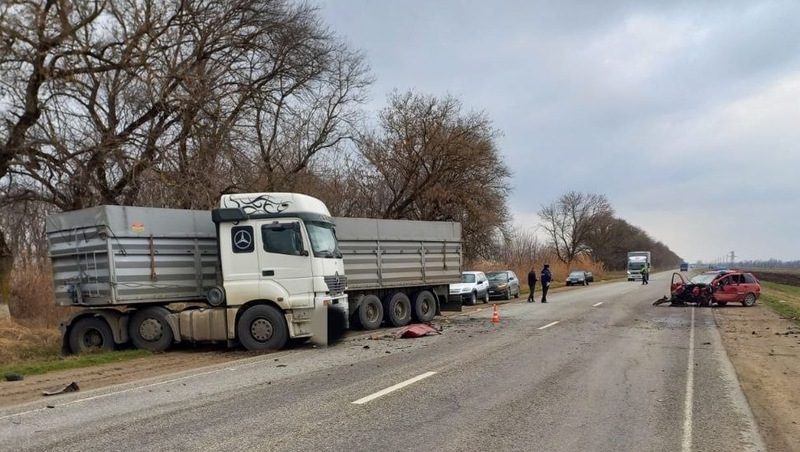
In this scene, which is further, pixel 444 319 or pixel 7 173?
pixel 444 319

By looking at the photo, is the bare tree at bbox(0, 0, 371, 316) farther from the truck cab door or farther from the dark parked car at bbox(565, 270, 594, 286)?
the dark parked car at bbox(565, 270, 594, 286)

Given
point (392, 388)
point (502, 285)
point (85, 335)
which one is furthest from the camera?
point (502, 285)

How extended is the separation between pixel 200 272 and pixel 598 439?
10658mm

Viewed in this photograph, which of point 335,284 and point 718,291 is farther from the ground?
point 335,284

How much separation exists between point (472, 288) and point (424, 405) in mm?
22593

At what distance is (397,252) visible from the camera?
1888 centimetres

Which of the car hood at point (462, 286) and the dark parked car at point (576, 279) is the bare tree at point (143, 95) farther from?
the dark parked car at point (576, 279)

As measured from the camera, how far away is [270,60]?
2428 cm

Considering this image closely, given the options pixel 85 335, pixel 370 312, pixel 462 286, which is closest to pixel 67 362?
pixel 85 335

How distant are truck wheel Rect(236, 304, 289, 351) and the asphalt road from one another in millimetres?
827

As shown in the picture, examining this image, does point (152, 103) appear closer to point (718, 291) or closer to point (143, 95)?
point (143, 95)

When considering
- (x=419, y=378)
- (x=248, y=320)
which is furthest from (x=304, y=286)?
(x=419, y=378)

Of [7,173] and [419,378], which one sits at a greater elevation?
[7,173]

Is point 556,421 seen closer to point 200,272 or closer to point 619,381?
point 619,381
